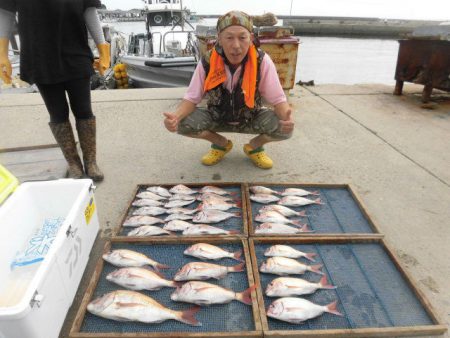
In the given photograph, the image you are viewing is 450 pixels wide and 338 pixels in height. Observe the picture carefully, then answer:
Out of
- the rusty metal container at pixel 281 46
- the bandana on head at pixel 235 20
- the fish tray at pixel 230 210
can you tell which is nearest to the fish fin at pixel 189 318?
the fish tray at pixel 230 210

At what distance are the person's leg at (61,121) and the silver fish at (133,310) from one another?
1799 millimetres

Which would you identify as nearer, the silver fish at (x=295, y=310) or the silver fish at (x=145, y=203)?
the silver fish at (x=295, y=310)

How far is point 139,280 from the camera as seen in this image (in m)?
1.92

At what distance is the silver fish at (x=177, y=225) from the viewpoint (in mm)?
2447

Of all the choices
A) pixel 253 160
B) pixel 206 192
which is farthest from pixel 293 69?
pixel 206 192

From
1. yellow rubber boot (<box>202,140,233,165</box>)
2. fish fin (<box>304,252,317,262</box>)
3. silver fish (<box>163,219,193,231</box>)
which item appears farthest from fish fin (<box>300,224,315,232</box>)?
yellow rubber boot (<box>202,140,233,165</box>)

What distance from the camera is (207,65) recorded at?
3.09 metres

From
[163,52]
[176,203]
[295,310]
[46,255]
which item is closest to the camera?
[46,255]

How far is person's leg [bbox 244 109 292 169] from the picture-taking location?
3.23m

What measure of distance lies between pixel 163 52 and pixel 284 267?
11.5 meters

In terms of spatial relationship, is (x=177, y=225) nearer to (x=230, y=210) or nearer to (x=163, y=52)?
(x=230, y=210)

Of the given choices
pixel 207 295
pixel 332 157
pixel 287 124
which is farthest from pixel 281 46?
pixel 207 295

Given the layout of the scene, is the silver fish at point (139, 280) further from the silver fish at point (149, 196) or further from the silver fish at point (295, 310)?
the silver fish at point (149, 196)

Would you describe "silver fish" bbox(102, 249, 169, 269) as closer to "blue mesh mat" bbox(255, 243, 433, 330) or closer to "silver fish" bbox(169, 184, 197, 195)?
"blue mesh mat" bbox(255, 243, 433, 330)
